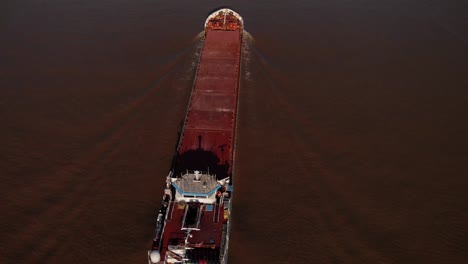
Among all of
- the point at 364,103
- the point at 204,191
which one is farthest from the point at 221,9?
the point at 204,191

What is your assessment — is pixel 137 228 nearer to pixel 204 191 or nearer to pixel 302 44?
pixel 204 191

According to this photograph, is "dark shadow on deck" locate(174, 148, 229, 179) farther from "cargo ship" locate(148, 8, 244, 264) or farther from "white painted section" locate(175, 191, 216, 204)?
"white painted section" locate(175, 191, 216, 204)

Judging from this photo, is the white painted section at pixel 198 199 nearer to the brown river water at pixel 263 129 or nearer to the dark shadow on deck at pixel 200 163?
the dark shadow on deck at pixel 200 163

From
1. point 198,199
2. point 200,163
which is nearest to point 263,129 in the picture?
point 200,163

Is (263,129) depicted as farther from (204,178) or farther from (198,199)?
(198,199)

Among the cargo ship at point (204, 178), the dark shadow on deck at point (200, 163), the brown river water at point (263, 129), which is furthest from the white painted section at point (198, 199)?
the brown river water at point (263, 129)

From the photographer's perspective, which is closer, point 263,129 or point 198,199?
point 198,199

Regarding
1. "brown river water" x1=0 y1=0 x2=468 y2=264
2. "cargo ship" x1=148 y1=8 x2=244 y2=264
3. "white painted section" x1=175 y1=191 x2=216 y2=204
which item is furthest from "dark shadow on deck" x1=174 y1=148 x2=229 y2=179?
"brown river water" x1=0 y1=0 x2=468 y2=264
